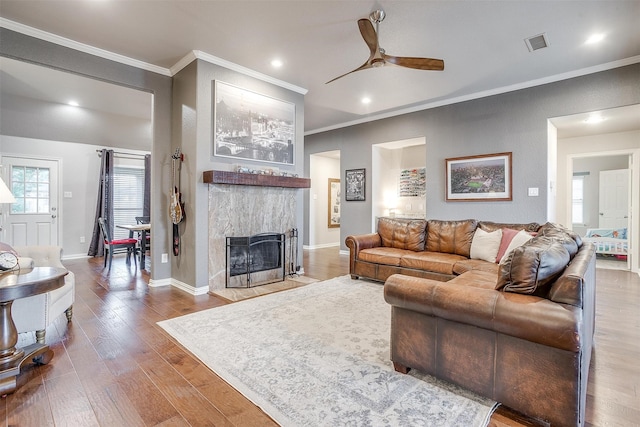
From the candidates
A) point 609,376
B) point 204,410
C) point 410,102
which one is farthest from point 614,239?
point 204,410

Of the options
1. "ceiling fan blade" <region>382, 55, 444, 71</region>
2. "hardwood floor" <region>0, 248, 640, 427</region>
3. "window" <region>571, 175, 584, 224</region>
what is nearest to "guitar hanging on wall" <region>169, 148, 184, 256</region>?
"hardwood floor" <region>0, 248, 640, 427</region>

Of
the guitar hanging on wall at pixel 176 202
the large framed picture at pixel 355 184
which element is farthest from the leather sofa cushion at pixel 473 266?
the guitar hanging on wall at pixel 176 202

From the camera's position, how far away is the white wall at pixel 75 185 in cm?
600

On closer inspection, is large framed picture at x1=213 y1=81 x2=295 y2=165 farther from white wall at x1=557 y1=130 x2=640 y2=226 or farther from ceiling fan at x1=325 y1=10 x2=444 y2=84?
white wall at x1=557 y1=130 x2=640 y2=226

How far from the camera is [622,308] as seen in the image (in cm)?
332

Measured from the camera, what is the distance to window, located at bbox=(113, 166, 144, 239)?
677 centimetres

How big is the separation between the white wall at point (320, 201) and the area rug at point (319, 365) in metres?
4.50

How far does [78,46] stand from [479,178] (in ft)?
19.3

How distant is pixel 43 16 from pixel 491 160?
6.01 metres

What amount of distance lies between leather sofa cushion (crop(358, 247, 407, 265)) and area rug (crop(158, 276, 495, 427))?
854mm

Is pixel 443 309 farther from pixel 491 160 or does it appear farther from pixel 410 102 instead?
pixel 410 102

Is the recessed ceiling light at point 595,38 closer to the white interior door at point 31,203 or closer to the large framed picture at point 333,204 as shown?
the large framed picture at point 333,204

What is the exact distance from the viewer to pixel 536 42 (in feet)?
11.4

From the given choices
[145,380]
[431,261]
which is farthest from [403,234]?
[145,380]
